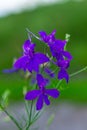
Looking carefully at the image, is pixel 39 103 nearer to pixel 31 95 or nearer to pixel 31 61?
pixel 31 95

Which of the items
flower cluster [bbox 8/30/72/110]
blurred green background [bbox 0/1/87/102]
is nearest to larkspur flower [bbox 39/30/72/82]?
flower cluster [bbox 8/30/72/110]

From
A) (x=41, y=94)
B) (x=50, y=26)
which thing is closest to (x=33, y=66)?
(x=41, y=94)

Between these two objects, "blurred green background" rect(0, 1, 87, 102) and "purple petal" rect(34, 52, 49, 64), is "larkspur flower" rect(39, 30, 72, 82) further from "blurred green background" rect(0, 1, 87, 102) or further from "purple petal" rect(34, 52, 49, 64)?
"blurred green background" rect(0, 1, 87, 102)

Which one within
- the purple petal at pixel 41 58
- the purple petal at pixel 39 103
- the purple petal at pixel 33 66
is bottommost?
the purple petal at pixel 39 103

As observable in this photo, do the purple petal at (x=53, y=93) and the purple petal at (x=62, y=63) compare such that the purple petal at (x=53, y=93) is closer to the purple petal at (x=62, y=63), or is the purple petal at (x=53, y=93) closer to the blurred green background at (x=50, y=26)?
the purple petal at (x=62, y=63)

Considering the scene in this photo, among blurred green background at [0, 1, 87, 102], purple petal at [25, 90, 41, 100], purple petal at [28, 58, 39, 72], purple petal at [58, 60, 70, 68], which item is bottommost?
blurred green background at [0, 1, 87, 102]

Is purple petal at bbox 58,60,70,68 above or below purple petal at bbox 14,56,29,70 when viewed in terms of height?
below

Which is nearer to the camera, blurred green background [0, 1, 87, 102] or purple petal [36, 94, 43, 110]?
purple petal [36, 94, 43, 110]

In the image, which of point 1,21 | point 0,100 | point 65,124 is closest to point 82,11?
point 1,21

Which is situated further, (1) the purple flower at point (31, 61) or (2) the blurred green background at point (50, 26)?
(2) the blurred green background at point (50, 26)

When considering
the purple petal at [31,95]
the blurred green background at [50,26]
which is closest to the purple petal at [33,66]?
the purple petal at [31,95]
